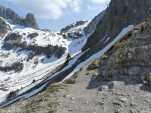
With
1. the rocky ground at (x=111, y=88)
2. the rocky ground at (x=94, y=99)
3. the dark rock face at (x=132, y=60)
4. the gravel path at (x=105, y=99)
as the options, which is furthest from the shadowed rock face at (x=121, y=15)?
the gravel path at (x=105, y=99)

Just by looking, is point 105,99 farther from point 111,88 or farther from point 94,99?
point 111,88

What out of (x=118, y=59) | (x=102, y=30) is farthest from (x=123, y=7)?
(x=118, y=59)

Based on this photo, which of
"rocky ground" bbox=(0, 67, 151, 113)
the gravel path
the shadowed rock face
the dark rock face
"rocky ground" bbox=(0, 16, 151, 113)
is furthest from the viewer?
the shadowed rock face

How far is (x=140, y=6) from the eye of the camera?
11700cm

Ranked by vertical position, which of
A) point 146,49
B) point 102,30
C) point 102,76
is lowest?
point 102,76

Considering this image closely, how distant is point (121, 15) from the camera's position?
13300cm

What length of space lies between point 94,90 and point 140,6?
89.8 meters

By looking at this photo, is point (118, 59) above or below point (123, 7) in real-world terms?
below

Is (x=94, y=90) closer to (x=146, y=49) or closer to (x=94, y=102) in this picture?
(x=94, y=102)

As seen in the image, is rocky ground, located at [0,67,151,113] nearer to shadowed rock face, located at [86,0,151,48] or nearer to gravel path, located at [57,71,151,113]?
gravel path, located at [57,71,151,113]

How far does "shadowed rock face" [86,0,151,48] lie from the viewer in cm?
11425

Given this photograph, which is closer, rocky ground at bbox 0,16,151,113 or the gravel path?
the gravel path

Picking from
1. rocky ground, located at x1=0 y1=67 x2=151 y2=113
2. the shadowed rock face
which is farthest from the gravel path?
the shadowed rock face

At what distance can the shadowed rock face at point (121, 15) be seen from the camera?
114250 millimetres
